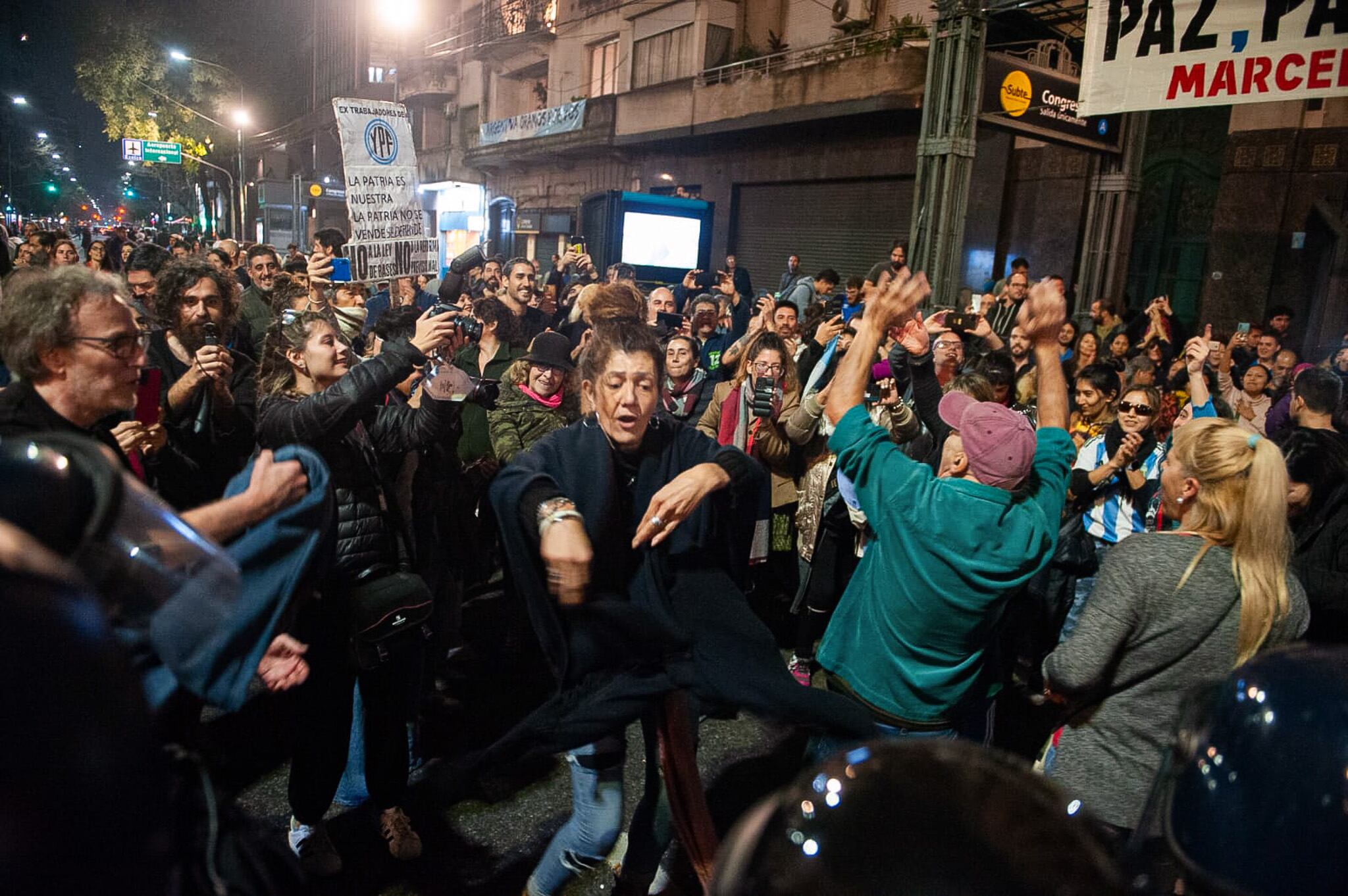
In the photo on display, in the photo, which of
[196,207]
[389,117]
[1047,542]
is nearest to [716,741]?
[1047,542]

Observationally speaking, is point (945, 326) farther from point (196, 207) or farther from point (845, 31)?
point (196, 207)

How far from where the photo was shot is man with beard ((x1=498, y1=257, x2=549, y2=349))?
719cm

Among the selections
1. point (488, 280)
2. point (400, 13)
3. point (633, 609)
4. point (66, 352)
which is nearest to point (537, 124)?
point (488, 280)

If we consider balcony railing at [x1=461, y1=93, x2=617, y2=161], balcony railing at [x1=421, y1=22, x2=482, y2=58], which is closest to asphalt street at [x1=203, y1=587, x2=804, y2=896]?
balcony railing at [x1=461, y1=93, x2=617, y2=161]

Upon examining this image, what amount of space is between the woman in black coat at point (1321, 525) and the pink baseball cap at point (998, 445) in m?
1.34

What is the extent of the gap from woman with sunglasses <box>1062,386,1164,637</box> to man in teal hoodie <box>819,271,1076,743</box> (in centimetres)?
176

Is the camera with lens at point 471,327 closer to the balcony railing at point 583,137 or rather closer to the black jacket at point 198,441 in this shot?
the black jacket at point 198,441

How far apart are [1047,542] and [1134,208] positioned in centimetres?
1169

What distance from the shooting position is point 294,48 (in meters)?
66.1

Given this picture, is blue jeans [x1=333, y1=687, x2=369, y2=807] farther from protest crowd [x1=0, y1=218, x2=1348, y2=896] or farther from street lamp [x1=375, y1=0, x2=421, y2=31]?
street lamp [x1=375, y1=0, x2=421, y2=31]

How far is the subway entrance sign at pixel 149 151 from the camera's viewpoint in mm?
35438

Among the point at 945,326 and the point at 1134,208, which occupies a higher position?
the point at 1134,208

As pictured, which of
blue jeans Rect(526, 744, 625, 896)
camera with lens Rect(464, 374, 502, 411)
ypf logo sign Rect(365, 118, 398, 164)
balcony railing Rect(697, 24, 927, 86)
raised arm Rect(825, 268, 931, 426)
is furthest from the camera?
balcony railing Rect(697, 24, 927, 86)

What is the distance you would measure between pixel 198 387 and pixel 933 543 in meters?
3.19
